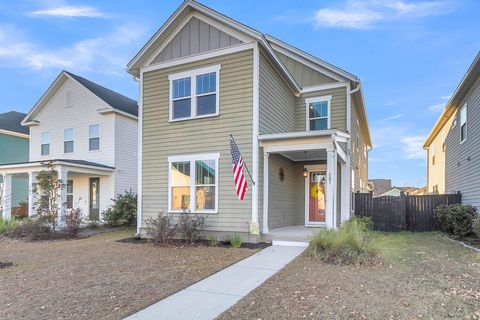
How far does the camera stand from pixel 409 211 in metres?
14.1

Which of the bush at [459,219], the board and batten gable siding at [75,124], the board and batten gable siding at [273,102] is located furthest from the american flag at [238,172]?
the board and batten gable siding at [75,124]

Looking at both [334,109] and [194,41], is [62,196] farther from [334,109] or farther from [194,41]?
[334,109]

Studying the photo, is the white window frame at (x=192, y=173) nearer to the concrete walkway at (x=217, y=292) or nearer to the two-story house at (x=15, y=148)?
the concrete walkway at (x=217, y=292)

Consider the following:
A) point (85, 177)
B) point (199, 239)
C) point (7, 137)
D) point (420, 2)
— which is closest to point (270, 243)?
point (199, 239)

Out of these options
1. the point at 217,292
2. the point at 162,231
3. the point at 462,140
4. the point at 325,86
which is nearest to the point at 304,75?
the point at 325,86

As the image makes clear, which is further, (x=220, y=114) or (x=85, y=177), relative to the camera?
(x=85, y=177)

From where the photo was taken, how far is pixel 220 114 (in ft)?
35.1

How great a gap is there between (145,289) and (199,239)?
4.86m

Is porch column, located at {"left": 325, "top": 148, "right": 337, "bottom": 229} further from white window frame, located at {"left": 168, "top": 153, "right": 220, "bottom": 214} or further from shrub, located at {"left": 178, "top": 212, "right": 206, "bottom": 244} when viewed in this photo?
shrub, located at {"left": 178, "top": 212, "right": 206, "bottom": 244}

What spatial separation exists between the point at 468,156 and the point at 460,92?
99.4 inches

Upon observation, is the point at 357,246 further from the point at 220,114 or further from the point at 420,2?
the point at 420,2

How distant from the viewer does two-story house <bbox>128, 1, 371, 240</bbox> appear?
10.2m

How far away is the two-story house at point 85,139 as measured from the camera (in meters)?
17.6

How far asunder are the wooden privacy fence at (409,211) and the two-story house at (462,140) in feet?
3.22
